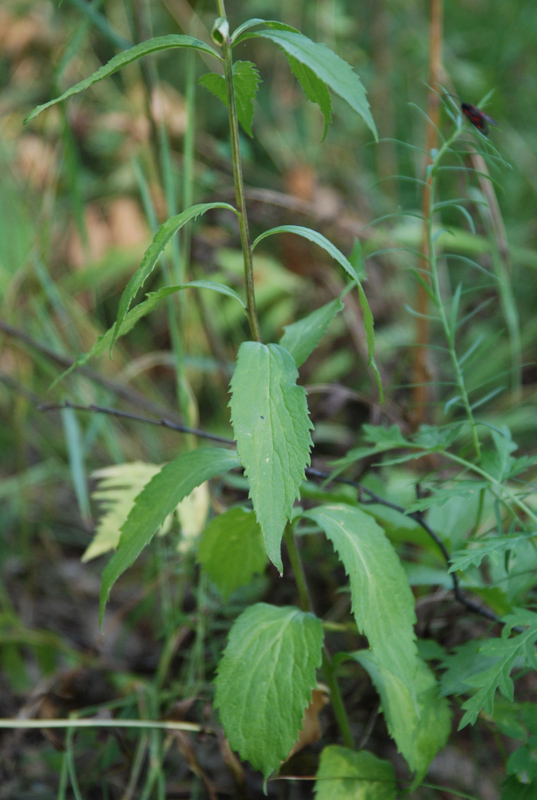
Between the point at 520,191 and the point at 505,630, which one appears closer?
the point at 505,630

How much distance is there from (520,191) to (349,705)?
5.90 feet

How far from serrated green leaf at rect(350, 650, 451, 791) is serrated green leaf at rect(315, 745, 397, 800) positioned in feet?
0.16

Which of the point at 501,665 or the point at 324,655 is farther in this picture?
the point at 324,655

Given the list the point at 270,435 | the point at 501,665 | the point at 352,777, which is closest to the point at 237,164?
the point at 270,435

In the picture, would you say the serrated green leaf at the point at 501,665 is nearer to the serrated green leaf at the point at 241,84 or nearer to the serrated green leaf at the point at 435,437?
the serrated green leaf at the point at 435,437

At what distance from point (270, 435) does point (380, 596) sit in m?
0.19

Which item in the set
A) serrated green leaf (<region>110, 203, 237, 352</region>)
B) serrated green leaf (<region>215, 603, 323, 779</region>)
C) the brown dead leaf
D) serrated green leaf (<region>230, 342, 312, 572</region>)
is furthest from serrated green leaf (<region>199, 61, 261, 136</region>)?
the brown dead leaf

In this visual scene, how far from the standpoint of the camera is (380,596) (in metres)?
0.57

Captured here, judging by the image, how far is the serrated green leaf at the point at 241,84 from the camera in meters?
0.58

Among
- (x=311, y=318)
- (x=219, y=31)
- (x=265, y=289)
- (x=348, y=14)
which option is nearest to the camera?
(x=219, y=31)

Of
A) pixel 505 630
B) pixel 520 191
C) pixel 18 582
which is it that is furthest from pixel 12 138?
pixel 505 630

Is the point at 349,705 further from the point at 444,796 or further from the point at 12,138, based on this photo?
the point at 12,138

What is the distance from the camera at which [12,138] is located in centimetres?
217

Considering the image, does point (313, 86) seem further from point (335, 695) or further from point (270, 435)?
point (335, 695)
